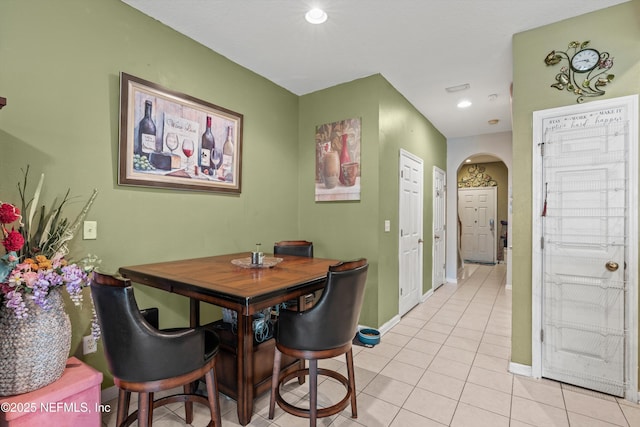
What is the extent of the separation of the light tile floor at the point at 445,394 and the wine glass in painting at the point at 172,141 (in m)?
1.85

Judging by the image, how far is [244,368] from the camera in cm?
184

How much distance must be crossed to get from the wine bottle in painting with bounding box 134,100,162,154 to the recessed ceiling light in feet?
4.49

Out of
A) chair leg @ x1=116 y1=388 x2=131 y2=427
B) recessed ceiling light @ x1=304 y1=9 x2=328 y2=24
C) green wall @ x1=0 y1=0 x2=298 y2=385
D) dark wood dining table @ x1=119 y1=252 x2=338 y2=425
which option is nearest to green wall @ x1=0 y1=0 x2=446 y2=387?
green wall @ x1=0 y1=0 x2=298 y2=385

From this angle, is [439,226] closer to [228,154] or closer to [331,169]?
[331,169]

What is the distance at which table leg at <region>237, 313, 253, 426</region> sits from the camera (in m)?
1.82

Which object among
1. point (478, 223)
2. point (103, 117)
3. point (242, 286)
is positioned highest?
point (103, 117)

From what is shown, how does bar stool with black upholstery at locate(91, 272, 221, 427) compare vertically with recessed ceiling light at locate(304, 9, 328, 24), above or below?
below

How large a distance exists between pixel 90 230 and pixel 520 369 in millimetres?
3340

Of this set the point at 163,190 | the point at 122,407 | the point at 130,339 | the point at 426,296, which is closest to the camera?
the point at 130,339

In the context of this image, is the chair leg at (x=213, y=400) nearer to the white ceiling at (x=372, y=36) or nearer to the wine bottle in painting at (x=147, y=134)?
the wine bottle in painting at (x=147, y=134)

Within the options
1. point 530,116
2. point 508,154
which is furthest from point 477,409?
point 508,154

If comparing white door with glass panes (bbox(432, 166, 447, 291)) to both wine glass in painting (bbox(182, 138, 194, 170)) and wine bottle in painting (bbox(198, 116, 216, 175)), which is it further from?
wine glass in painting (bbox(182, 138, 194, 170))

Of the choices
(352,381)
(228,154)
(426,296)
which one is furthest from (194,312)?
(426,296)

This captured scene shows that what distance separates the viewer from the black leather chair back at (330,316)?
161 cm
